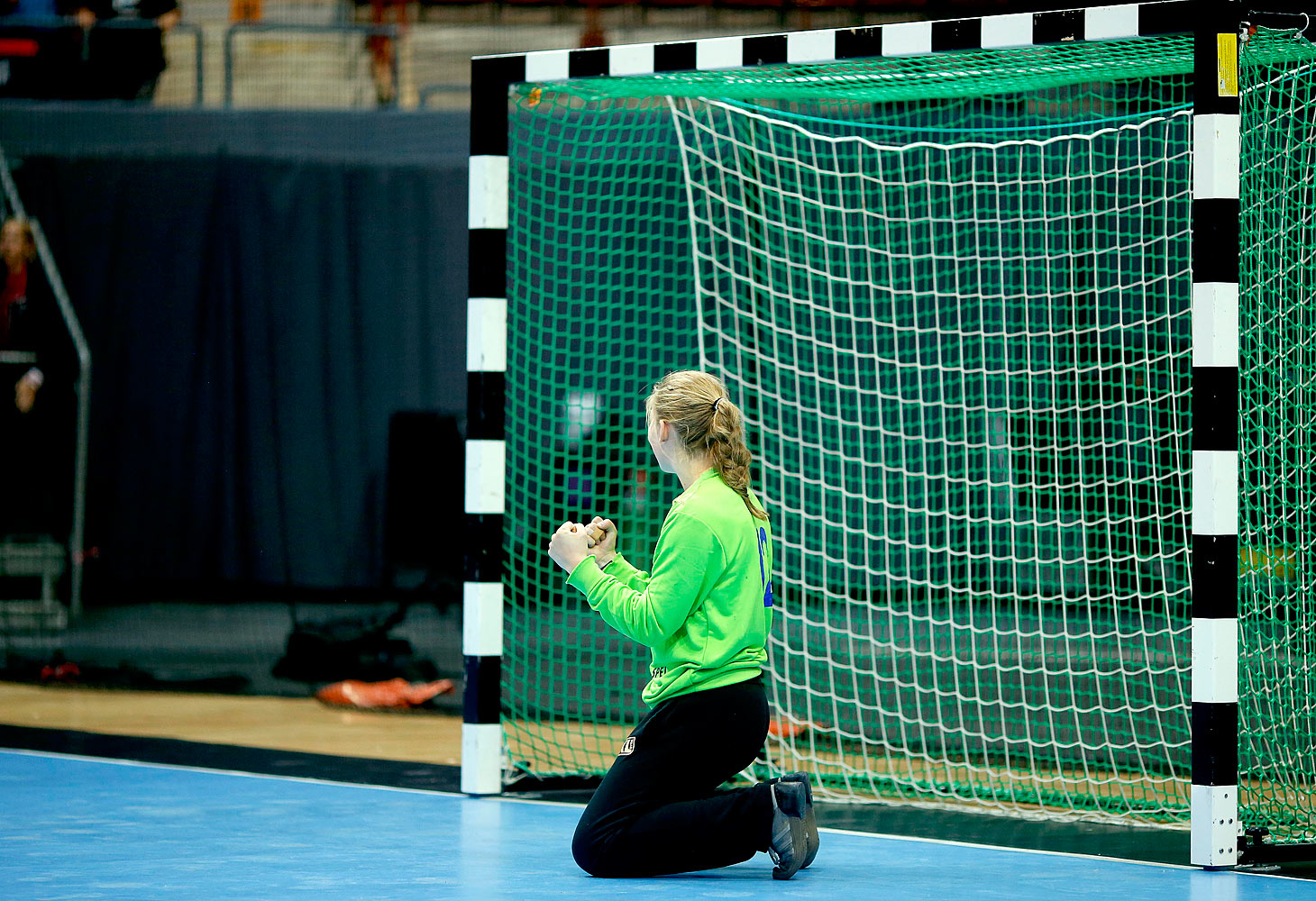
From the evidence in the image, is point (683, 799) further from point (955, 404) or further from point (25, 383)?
point (25, 383)

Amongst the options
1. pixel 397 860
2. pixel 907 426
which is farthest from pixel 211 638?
pixel 397 860

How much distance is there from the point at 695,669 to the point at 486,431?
1761 millimetres

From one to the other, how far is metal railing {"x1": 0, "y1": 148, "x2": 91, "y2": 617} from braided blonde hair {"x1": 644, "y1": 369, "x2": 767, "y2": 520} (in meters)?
6.11

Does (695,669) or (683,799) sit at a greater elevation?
(695,669)

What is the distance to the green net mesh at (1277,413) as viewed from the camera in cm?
513

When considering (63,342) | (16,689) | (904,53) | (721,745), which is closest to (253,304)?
(63,342)

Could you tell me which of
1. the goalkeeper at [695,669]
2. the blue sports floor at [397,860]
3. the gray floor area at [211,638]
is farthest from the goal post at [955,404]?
the goalkeeper at [695,669]

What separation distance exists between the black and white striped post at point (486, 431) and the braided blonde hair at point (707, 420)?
1.56 metres

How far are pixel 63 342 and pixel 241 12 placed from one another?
432 cm

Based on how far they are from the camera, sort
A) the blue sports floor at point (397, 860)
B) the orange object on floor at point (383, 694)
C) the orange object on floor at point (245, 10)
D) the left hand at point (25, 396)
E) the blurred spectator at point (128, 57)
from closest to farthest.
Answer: the blue sports floor at point (397, 860), the orange object on floor at point (383, 694), the left hand at point (25, 396), the blurred spectator at point (128, 57), the orange object on floor at point (245, 10)

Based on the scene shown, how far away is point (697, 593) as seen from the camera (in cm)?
440

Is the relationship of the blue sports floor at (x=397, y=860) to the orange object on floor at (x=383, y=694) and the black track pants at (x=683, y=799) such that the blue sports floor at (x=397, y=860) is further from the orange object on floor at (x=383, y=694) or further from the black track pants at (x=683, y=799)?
the orange object on floor at (x=383, y=694)

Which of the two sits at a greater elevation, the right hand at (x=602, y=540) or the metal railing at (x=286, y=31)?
the metal railing at (x=286, y=31)

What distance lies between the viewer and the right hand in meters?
4.47
